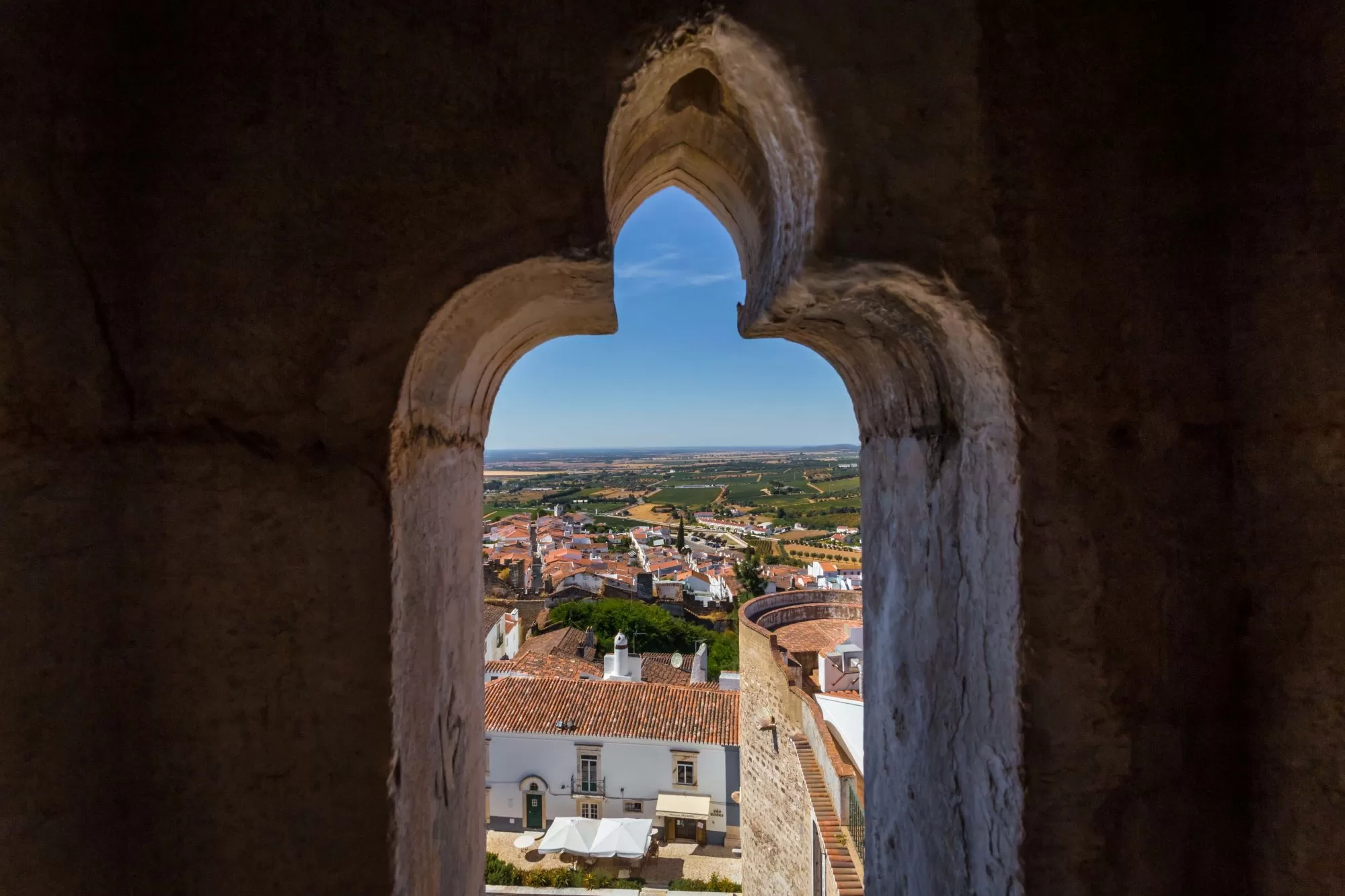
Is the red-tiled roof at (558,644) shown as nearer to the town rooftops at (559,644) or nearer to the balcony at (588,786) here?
the town rooftops at (559,644)

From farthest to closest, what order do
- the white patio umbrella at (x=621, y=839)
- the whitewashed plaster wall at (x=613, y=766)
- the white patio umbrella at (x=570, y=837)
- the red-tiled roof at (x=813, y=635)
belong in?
the whitewashed plaster wall at (x=613, y=766) < the white patio umbrella at (x=570, y=837) < the white patio umbrella at (x=621, y=839) < the red-tiled roof at (x=813, y=635)

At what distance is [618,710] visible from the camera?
18141 mm

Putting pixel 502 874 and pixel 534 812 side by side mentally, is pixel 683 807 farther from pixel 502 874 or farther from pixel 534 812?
pixel 502 874

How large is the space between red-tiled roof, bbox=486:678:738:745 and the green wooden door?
224cm

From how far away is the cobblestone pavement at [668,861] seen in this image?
1658cm

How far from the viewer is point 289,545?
1318mm

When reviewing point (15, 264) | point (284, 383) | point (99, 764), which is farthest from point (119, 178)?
point (99, 764)

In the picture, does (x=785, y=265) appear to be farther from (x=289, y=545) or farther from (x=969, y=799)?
(x=969, y=799)

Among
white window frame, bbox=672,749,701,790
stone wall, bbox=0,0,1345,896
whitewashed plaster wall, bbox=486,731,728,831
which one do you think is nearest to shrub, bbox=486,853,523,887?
whitewashed plaster wall, bbox=486,731,728,831

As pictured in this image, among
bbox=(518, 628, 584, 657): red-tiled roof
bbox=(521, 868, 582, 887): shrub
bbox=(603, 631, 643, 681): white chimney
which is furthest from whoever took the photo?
bbox=(518, 628, 584, 657): red-tiled roof

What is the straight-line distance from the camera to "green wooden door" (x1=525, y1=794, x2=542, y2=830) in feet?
60.6

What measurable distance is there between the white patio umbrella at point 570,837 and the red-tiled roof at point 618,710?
82.7 inches

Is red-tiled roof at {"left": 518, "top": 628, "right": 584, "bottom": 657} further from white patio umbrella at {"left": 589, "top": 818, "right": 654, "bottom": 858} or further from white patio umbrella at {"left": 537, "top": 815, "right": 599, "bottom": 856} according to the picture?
white patio umbrella at {"left": 589, "top": 818, "right": 654, "bottom": 858}

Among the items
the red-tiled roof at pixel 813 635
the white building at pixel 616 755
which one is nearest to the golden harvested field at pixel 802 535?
the white building at pixel 616 755
